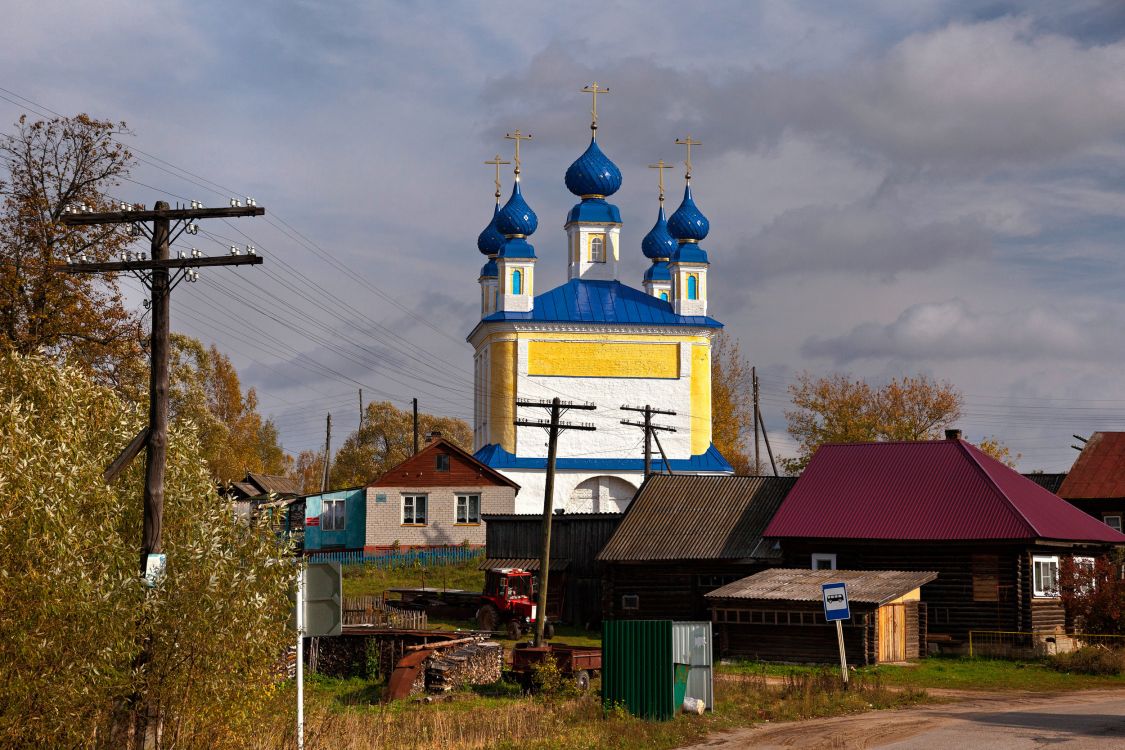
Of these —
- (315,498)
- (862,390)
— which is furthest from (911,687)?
(862,390)

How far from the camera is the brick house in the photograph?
5769 cm

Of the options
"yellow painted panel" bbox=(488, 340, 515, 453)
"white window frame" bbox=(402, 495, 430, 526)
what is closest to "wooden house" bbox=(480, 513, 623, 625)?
"white window frame" bbox=(402, 495, 430, 526)

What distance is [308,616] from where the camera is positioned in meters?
16.7

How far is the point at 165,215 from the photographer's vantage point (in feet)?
67.2

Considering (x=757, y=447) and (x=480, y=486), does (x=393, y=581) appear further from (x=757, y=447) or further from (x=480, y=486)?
(x=757, y=447)

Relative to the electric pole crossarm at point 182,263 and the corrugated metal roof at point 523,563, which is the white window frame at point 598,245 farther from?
the electric pole crossarm at point 182,263

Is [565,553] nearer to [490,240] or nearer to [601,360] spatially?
[601,360]

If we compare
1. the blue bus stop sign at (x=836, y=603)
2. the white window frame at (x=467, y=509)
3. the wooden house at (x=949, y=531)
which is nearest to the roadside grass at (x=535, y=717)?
the blue bus stop sign at (x=836, y=603)

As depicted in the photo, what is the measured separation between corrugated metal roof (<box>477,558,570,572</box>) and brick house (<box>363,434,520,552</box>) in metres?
11.1

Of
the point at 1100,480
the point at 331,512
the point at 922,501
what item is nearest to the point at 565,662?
the point at 922,501

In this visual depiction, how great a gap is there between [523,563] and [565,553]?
1.43m

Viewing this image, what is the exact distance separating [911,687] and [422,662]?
997cm

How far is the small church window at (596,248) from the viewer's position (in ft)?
236

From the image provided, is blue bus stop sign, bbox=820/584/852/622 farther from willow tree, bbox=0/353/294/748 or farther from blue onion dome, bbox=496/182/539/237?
blue onion dome, bbox=496/182/539/237
